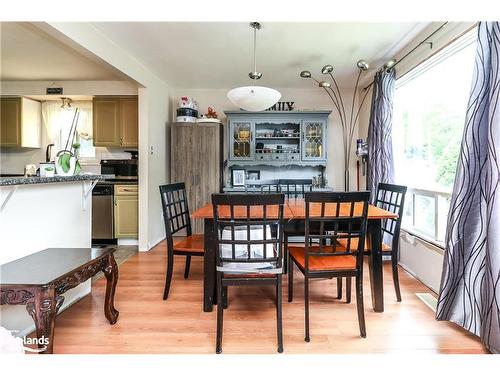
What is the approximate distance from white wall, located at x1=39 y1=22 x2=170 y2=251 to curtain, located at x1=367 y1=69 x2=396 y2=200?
8.99ft

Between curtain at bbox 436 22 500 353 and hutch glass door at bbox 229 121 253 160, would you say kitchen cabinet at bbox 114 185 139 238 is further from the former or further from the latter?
curtain at bbox 436 22 500 353

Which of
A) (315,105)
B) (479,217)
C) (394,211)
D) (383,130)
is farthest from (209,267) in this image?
(315,105)

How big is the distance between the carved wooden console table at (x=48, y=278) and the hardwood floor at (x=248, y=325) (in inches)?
8.9

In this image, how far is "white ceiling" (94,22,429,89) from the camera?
2521 mm

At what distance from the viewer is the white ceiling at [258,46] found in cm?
252

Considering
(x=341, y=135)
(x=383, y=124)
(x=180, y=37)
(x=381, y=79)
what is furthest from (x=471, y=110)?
(x=341, y=135)

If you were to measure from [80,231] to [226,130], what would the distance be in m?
2.72

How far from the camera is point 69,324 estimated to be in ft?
6.18

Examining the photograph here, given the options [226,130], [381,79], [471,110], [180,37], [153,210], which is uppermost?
[180,37]

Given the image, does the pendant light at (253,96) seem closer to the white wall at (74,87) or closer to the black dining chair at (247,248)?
the black dining chair at (247,248)

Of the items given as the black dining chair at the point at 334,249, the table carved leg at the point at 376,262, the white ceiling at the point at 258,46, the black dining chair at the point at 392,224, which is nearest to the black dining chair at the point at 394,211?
the black dining chair at the point at 392,224

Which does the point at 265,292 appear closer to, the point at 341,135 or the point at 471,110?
the point at 471,110

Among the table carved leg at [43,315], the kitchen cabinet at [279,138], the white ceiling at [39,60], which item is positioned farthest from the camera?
the kitchen cabinet at [279,138]
